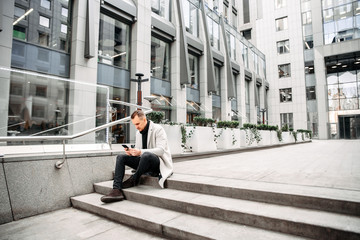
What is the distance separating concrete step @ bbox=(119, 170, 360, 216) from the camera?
103 inches

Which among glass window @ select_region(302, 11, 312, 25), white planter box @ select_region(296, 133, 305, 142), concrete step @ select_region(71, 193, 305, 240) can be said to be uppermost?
glass window @ select_region(302, 11, 312, 25)

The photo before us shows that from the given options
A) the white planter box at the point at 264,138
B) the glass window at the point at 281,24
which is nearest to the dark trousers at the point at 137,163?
the white planter box at the point at 264,138

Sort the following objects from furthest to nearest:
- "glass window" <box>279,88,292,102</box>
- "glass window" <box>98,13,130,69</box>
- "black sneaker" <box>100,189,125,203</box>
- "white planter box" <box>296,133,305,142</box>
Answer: "glass window" <box>279,88,292,102</box>
"white planter box" <box>296,133,305,142</box>
"glass window" <box>98,13,130,69</box>
"black sneaker" <box>100,189,125,203</box>

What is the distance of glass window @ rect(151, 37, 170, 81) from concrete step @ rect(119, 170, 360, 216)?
13166 mm

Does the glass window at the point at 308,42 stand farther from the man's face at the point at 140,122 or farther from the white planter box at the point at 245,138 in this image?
the man's face at the point at 140,122

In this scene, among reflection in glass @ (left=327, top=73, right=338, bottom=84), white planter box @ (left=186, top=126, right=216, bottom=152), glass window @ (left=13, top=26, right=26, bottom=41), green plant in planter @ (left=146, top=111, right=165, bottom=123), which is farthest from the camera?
reflection in glass @ (left=327, top=73, right=338, bottom=84)

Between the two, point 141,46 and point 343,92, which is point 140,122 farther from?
point 343,92

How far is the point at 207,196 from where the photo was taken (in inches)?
137

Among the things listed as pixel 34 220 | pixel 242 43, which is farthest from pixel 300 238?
pixel 242 43

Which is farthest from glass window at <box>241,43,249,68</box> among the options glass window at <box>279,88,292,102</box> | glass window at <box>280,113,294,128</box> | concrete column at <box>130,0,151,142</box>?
concrete column at <box>130,0,151,142</box>

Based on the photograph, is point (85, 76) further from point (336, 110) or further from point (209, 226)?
point (336, 110)

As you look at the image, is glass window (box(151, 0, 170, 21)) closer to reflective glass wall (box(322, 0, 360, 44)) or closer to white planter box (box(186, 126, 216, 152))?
white planter box (box(186, 126, 216, 152))

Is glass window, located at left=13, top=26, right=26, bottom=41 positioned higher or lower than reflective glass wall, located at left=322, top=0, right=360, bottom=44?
lower

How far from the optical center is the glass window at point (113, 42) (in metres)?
12.9
